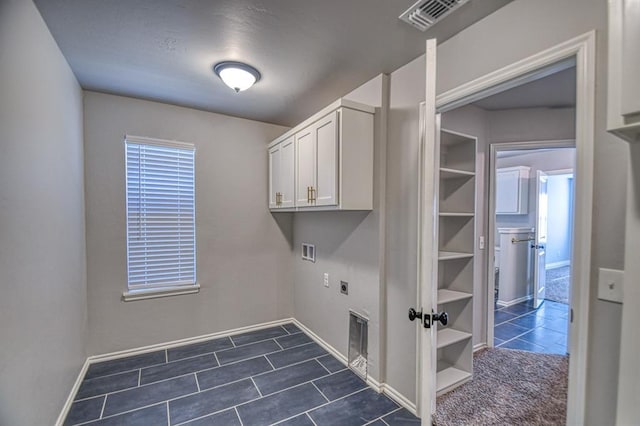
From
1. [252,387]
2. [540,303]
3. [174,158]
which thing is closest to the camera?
[252,387]

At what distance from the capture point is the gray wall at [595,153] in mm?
1144

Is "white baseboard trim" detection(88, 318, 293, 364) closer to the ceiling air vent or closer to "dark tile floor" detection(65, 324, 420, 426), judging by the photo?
"dark tile floor" detection(65, 324, 420, 426)

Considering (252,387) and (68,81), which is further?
(252,387)

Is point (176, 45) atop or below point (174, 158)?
atop

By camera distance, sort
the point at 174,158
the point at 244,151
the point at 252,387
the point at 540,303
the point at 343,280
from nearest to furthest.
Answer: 1. the point at 252,387
2. the point at 343,280
3. the point at 174,158
4. the point at 244,151
5. the point at 540,303

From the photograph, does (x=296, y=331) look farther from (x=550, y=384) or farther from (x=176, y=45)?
(x=176, y=45)

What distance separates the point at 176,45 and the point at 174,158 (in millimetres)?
1417

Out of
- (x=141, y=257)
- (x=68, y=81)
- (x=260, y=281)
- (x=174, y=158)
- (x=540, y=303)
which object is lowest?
(x=540, y=303)

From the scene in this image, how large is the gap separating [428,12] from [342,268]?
210 cm

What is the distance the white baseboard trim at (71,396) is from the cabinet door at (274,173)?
2345 mm

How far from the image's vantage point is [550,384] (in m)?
2.45

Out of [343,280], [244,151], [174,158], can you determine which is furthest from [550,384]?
[174,158]

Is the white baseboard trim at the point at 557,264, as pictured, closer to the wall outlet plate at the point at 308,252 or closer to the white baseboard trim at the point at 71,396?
the wall outlet plate at the point at 308,252

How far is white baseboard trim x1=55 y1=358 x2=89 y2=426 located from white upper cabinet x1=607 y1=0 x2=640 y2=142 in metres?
3.27
